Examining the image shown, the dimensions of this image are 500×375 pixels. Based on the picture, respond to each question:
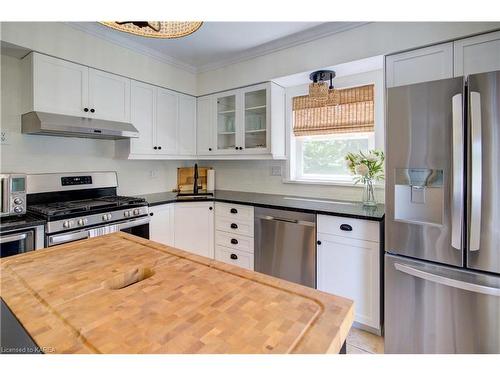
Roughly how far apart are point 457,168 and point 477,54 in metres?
0.88

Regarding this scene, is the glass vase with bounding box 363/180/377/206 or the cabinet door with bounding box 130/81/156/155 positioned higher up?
the cabinet door with bounding box 130/81/156/155

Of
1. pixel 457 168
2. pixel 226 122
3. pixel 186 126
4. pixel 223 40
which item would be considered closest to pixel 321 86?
pixel 223 40

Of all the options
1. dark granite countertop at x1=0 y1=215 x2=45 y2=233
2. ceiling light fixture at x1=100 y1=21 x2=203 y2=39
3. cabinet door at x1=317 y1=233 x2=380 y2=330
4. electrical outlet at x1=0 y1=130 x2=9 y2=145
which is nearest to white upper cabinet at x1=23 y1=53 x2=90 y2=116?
electrical outlet at x1=0 y1=130 x2=9 y2=145

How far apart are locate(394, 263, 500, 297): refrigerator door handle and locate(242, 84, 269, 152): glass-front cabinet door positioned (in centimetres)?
168

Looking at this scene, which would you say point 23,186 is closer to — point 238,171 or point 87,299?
point 87,299

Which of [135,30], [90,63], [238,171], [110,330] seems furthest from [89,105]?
[110,330]

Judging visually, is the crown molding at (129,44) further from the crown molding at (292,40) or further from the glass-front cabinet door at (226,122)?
the glass-front cabinet door at (226,122)

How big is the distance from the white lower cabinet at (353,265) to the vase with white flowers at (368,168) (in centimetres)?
46

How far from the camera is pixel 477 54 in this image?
1698mm

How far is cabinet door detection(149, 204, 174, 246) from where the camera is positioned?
8.63 ft

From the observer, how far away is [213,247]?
2.93 metres

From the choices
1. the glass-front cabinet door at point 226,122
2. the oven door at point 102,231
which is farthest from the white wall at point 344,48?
the oven door at point 102,231

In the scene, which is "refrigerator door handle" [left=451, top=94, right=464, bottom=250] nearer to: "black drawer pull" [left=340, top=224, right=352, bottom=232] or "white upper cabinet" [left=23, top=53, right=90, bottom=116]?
"black drawer pull" [left=340, top=224, right=352, bottom=232]

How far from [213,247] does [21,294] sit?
2159 millimetres
